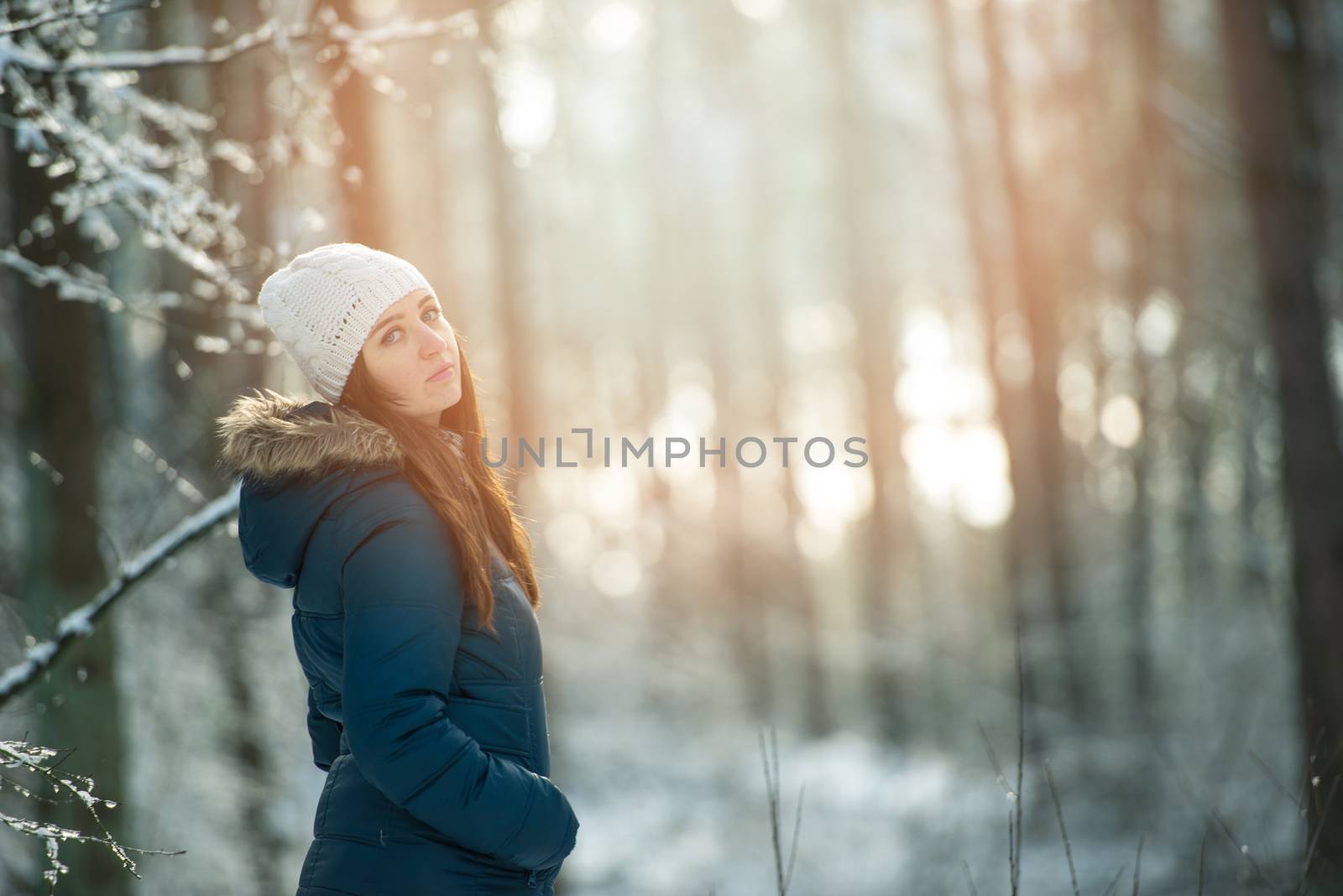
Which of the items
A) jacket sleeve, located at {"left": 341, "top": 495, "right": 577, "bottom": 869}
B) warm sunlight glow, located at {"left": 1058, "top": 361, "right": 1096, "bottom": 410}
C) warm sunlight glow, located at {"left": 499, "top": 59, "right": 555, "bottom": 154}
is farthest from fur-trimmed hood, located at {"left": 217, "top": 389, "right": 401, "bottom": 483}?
warm sunlight glow, located at {"left": 1058, "top": 361, "right": 1096, "bottom": 410}

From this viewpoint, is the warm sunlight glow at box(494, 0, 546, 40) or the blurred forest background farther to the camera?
the blurred forest background

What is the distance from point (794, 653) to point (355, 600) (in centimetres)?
2232

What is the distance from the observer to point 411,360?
216 centimetres

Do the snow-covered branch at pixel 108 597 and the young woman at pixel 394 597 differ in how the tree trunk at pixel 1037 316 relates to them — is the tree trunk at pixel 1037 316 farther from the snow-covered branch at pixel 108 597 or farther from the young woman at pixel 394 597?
the young woman at pixel 394 597

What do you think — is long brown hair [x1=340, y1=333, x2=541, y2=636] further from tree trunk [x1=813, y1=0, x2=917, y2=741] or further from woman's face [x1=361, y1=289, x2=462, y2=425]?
tree trunk [x1=813, y1=0, x2=917, y2=741]

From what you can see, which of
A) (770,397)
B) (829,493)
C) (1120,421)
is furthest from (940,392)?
(829,493)

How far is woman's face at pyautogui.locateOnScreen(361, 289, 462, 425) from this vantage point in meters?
2.15

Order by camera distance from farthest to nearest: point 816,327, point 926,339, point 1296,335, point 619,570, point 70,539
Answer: point 816,327 < point 619,570 < point 926,339 < point 1296,335 < point 70,539

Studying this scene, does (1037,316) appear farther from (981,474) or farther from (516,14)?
(516,14)

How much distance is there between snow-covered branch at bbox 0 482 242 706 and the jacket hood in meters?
1.29

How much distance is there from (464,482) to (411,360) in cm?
27

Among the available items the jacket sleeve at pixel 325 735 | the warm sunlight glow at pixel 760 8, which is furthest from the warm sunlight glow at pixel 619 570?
the jacket sleeve at pixel 325 735

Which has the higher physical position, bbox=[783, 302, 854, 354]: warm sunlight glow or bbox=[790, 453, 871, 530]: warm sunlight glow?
bbox=[783, 302, 854, 354]: warm sunlight glow

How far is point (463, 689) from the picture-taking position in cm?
195
